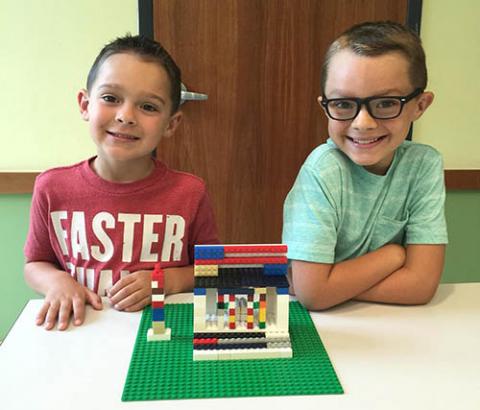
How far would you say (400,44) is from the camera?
3.28 ft

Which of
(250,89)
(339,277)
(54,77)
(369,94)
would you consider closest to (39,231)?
(339,277)

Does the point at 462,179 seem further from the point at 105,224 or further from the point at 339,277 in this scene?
the point at 105,224

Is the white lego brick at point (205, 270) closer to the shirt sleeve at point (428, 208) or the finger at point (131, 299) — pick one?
the finger at point (131, 299)

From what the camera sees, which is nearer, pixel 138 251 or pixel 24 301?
pixel 138 251

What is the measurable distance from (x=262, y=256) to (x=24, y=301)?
1.60m

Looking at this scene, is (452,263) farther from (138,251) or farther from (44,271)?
(44,271)

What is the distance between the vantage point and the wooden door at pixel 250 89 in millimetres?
1974

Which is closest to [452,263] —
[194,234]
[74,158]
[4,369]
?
[194,234]

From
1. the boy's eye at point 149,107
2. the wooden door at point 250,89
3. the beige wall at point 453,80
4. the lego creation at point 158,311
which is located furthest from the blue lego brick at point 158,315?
the beige wall at point 453,80

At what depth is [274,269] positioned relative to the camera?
80 centimetres

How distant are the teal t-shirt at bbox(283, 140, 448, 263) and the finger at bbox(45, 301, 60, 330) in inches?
17.9

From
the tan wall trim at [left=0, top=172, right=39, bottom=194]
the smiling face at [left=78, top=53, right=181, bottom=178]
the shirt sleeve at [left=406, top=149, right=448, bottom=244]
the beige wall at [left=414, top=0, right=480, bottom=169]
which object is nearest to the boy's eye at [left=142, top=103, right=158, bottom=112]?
the smiling face at [left=78, top=53, right=181, bottom=178]

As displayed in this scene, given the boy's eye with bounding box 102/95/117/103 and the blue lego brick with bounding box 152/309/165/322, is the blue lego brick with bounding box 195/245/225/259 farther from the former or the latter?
the boy's eye with bounding box 102/95/117/103

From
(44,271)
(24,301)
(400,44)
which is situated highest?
(400,44)
